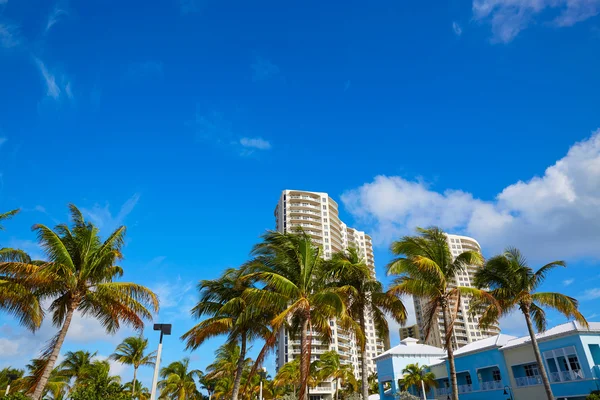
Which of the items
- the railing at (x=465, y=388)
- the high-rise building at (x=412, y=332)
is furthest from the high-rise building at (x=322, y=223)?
the railing at (x=465, y=388)

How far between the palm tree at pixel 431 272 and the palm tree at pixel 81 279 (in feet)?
41.2

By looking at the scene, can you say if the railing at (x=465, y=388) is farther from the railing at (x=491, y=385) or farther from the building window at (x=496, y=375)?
the building window at (x=496, y=375)

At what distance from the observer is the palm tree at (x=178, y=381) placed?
56594 mm

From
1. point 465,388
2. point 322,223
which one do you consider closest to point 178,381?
point 465,388

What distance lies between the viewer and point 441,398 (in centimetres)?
4300

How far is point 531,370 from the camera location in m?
32.7

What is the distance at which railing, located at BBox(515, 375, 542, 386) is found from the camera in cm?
3076

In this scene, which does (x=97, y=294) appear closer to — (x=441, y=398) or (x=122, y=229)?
(x=122, y=229)

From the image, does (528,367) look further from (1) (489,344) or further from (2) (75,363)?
(2) (75,363)

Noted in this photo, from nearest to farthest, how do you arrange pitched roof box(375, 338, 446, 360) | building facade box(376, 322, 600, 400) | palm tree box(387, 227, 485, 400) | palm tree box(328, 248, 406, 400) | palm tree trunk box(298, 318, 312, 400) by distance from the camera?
1. palm tree trunk box(298, 318, 312, 400)
2. palm tree box(387, 227, 485, 400)
3. palm tree box(328, 248, 406, 400)
4. building facade box(376, 322, 600, 400)
5. pitched roof box(375, 338, 446, 360)

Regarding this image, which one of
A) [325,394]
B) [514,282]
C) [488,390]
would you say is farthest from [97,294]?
[325,394]

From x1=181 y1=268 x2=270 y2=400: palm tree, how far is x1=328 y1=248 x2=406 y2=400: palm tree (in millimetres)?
5264

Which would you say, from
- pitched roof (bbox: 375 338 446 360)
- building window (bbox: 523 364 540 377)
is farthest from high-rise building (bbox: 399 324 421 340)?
building window (bbox: 523 364 540 377)

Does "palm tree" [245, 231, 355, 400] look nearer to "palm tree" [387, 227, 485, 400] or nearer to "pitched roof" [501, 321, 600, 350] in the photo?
"palm tree" [387, 227, 485, 400]
